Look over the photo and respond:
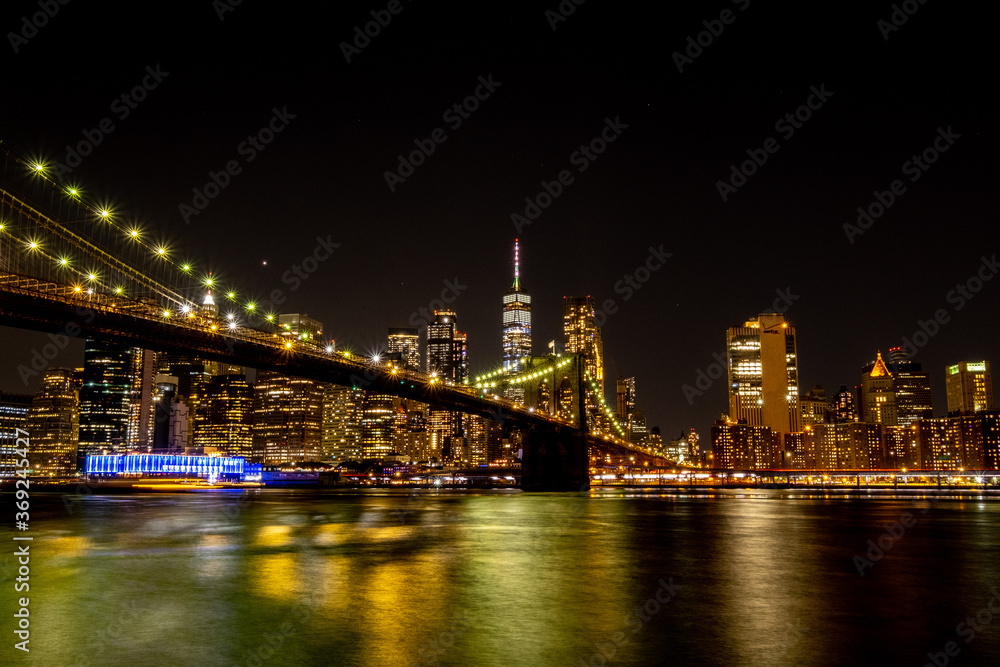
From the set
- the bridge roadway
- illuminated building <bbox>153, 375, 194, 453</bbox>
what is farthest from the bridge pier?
illuminated building <bbox>153, 375, 194, 453</bbox>

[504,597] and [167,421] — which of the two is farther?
[167,421]

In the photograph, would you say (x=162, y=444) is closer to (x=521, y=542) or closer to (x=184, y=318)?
(x=184, y=318)

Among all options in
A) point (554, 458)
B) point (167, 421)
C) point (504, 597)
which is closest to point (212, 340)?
point (554, 458)

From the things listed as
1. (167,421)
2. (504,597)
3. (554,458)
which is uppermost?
(167,421)

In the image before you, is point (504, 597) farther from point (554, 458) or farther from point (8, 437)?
point (8, 437)

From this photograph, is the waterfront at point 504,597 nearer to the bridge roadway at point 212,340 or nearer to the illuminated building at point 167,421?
the bridge roadway at point 212,340

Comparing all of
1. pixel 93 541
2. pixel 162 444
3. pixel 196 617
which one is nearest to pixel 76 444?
pixel 162 444
